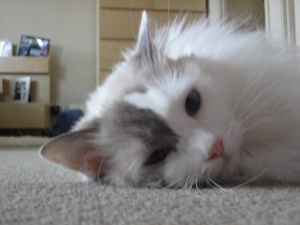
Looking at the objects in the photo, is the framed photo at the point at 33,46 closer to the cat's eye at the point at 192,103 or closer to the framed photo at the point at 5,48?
the framed photo at the point at 5,48

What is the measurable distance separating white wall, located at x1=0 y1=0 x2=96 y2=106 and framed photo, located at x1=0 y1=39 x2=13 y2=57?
241 mm

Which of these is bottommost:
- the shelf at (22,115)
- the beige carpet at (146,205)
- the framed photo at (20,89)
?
the beige carpet at (146,205)

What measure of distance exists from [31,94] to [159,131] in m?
3.26

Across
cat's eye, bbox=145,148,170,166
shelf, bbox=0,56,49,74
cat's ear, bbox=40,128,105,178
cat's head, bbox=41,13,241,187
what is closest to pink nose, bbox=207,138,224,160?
cat's head, bbox=41,13,241,187

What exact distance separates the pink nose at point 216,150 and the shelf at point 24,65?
3223 millimetres

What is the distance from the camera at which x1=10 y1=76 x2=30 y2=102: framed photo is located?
12.1 ft

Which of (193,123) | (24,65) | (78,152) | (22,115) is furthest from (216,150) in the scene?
(24,65)

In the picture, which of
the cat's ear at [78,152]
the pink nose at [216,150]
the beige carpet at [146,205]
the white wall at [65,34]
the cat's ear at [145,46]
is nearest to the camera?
the beige carpet at [146,205]

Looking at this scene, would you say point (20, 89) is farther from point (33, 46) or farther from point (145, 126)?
point (145, 126)

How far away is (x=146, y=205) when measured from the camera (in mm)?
618

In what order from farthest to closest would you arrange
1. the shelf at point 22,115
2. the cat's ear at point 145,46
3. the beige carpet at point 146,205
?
the shelf at point 22,115 < the cat's ear at point 145,46 < the beige carpet at point 146,205

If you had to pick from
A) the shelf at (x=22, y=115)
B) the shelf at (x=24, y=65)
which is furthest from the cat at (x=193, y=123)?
the shelf at (x=24, y=65)

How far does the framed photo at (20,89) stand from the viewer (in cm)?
369

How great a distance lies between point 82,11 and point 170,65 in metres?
3.20
